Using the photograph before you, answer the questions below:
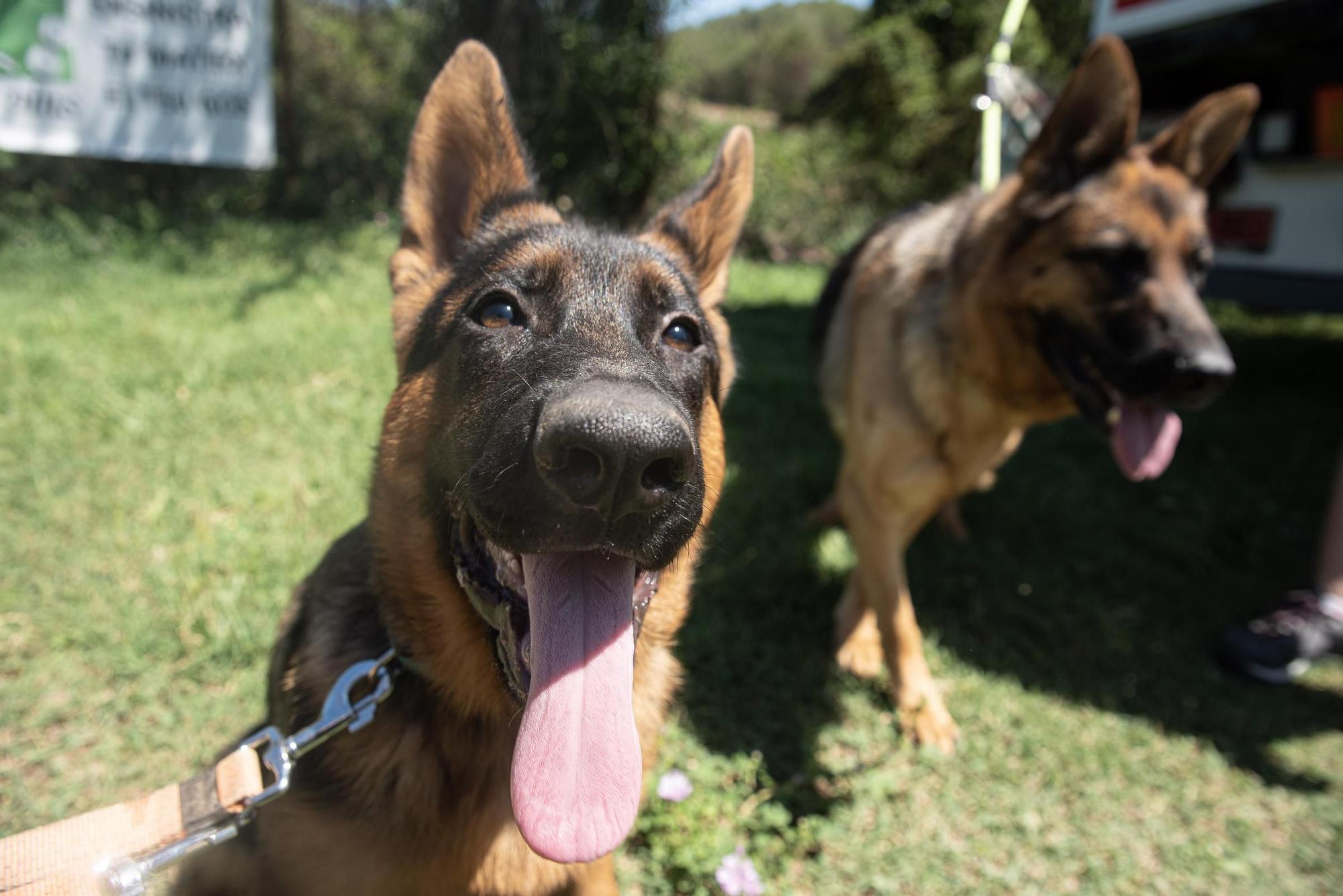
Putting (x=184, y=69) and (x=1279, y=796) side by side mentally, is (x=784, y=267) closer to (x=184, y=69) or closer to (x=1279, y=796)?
(x=184, y=69)

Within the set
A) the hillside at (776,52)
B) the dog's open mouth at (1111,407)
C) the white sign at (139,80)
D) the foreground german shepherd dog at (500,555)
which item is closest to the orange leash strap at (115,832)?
the foreground german shepherd dog at (500,555)

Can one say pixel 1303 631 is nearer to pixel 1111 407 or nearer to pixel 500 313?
pixel 1111 407

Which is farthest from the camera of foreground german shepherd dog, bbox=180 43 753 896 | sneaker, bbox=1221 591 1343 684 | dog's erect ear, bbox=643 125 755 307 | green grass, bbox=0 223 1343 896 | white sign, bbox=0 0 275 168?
white sign, bbox=0 0 275 168

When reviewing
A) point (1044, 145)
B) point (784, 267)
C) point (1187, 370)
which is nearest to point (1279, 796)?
point (1187, 370)

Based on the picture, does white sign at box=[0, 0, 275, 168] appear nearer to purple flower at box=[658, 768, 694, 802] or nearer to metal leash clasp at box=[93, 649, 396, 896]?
metal leash clasp at box=[93, 649, 396, 896]

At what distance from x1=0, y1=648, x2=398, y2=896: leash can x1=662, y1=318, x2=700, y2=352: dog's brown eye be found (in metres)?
1.23

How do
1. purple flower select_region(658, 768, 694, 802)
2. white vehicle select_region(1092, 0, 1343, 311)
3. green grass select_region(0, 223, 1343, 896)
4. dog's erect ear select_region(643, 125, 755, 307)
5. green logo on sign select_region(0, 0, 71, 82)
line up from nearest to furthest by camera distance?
purple flower select_region(658, 768, 694, 802) → dog's erect ear select_region(643, 125, 755, 307) → green grass select_region(0, 223, 1343, 896) → white vehicle select_region(1092, 0, 1343, 311) → green logo on sign select_region(0, 0, 71, 82)

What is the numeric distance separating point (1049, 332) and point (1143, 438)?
67 centimetres

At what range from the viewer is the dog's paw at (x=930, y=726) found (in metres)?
3.39

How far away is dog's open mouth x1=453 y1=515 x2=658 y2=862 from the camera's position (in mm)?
1704

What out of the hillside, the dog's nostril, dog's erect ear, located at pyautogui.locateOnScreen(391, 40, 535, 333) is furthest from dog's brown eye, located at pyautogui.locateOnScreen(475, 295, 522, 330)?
the hillside

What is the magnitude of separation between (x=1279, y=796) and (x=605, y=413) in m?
3.81

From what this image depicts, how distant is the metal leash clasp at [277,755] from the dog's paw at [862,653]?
243 centimetres

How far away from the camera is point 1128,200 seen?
11.5ft
